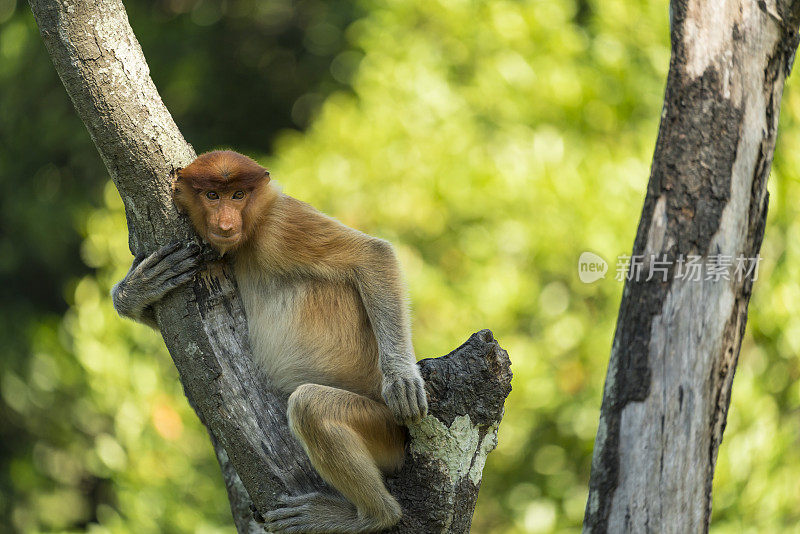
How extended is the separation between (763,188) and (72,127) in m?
6.77

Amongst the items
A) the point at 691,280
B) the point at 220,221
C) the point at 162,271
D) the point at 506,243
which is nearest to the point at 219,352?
the point at 162,271

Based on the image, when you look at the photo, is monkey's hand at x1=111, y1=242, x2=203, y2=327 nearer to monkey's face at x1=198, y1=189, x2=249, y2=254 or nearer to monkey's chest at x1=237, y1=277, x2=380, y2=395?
monkey's face at x1=198, y1=189, x2=249, y2=254

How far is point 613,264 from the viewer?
13.6 feet

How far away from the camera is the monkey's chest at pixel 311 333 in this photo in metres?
2.85

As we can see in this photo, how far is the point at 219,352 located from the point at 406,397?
Result: 1.76ft

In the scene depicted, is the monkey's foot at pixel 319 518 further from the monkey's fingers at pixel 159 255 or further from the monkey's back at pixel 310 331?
the monkey's fingers at pixel 159 255

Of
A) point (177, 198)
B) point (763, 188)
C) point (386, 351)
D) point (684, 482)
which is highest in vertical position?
point (763, 188)

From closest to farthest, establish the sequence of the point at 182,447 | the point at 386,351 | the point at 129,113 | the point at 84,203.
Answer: the point at 129,113 < the point at 386,351 < the point at 182,447 < the point at 84,203

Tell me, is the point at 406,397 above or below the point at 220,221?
below

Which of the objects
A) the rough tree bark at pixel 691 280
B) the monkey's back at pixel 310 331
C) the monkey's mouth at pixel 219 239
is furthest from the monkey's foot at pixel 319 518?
the monkey's mouth at pixel 219 239

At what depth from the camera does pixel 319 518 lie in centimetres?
248

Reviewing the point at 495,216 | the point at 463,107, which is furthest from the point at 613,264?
the point at 463,107

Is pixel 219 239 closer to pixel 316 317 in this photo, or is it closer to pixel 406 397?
pixel 316 317

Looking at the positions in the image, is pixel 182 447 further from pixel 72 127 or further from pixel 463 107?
pixel 72 127
